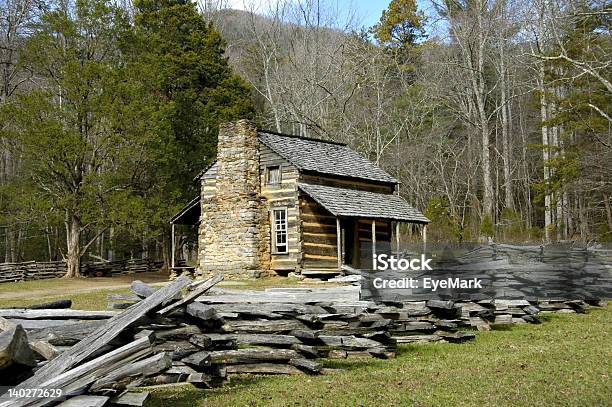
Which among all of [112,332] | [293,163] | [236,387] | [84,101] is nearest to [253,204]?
[293,163]

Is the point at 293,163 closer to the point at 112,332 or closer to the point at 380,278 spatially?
the point at 380,278

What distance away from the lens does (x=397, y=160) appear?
4175 cm

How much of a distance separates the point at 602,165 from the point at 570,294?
12.8 meters

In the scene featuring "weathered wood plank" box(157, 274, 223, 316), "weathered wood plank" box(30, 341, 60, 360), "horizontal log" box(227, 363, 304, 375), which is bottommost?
"horizontal log" box(227, 363, 304, 375)

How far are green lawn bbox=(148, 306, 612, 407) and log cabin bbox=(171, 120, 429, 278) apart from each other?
1316cm

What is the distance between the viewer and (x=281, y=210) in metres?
24.7

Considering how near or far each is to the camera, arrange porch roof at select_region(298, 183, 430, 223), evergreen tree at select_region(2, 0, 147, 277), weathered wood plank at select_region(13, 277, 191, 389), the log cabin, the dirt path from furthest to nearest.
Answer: evergreen tree at select_region(2, 0, 147, 277) → the log cabin → porch roof at select_region(298, 183, 430, 223) → the dirt path → weathered wood plank at select_region(13, 277, 191, 389)

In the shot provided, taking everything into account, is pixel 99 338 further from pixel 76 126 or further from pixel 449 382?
pixel 76 126

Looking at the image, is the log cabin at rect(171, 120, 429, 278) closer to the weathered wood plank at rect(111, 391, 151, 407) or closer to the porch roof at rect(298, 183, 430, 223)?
the porch roof at rect(298, 183, 430, 223)

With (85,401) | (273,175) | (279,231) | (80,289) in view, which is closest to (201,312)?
(85,401)

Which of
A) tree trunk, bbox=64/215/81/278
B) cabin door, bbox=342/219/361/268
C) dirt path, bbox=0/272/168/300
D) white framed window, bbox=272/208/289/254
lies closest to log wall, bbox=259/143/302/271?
white framed window, bbox=272/208/289/254

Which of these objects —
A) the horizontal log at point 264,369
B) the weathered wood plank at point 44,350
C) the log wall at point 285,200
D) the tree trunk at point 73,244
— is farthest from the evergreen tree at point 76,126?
the weathered wood plank at point 44,350

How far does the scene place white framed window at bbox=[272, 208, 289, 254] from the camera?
974 inches

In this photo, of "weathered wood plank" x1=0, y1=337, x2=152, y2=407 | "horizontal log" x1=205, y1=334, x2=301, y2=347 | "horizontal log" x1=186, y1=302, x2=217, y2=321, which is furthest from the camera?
"horizontal log" x1=205, y1=334, x2=301, y2=347
